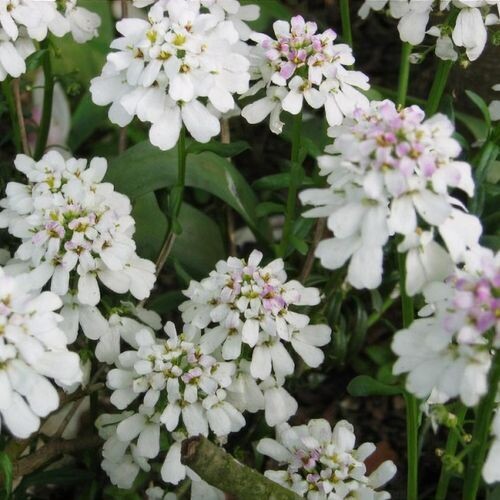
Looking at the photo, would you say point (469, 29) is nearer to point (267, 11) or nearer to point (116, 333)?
point (116, 333)

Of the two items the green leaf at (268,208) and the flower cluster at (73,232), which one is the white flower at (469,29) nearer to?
the green leaf at (268,208)

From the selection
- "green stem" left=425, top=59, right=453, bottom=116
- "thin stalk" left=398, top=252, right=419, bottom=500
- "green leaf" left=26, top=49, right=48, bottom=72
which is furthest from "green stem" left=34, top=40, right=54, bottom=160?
"thin stalk" left=398, top=252, right=419, bottom=500

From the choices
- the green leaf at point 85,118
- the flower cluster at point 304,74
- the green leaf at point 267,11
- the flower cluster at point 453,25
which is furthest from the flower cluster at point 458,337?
the green leaf at point 85,118

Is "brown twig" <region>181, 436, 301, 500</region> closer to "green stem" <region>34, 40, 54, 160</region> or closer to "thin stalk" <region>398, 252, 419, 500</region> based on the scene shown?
"thin stalk" <region>398, 252, 419, 500</region>

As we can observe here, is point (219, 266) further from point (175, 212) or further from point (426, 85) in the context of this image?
point (426, 85)

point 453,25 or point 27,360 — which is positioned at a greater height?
point 453,25

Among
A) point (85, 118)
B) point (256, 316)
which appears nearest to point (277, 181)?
point (256, 316)
